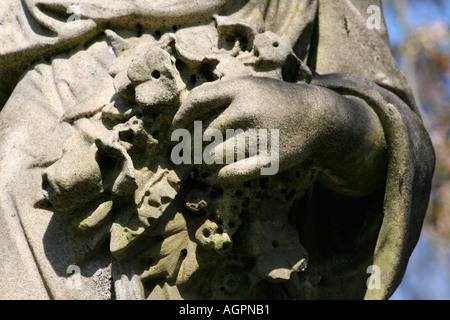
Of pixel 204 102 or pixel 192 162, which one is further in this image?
pixel 192 162

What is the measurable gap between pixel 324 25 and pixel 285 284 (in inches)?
38.4

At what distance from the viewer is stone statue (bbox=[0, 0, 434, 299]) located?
1.95m

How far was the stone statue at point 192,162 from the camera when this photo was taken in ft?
6.39

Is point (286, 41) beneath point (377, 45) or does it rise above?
above

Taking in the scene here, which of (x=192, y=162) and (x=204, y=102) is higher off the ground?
(x=204, y=102)

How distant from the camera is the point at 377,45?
266 cm

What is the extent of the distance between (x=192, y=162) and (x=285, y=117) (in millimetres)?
298

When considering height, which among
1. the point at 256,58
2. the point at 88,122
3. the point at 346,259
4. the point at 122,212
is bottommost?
the point at 346,259

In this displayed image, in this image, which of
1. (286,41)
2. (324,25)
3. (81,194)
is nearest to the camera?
(81,194)

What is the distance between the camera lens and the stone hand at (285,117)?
1.90 meters

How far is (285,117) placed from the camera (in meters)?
1.93

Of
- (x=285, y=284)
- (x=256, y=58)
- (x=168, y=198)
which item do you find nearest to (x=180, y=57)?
(x=256, y=58)

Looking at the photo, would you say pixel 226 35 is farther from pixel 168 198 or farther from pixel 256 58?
pixel 168 198

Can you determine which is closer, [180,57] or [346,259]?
[180,57]
